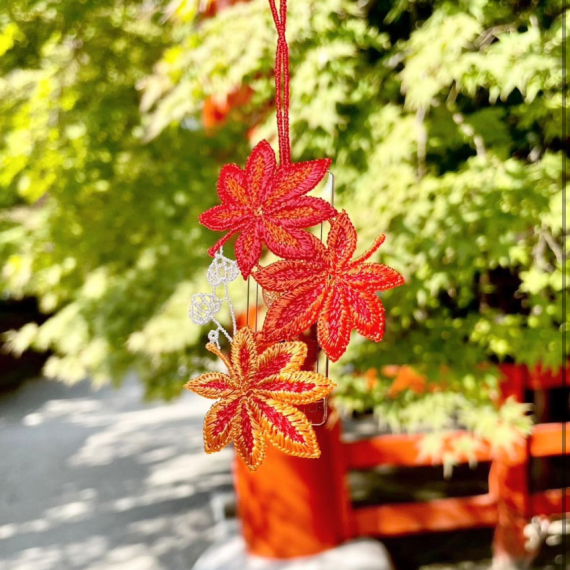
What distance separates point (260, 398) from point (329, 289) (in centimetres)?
10

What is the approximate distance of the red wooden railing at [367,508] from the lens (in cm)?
140

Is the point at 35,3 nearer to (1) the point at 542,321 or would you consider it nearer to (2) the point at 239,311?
(2) the point at 239,311

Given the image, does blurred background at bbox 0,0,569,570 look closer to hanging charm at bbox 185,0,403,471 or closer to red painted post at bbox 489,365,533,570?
red painted post at bbox 489,365,533,570

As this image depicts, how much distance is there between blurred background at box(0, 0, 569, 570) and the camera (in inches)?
38.6

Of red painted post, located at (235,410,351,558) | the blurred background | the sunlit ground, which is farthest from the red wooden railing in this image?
the sunlit ground

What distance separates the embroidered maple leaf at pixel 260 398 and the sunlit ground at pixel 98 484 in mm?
1341

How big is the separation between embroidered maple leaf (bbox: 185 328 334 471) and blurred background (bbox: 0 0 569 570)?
0.63 meters

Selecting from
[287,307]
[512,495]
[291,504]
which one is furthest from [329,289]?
[512,495]

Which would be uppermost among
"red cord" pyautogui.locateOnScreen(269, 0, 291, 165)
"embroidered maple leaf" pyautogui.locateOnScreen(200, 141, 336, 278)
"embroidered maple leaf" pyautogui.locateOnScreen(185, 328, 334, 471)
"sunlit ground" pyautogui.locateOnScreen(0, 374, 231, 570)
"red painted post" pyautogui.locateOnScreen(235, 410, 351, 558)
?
"red cord" pyautogui.locateOnScreen(269, 0, 291, 165)

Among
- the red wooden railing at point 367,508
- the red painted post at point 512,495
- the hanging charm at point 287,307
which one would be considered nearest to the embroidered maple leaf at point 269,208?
the hanging charm at point 287,307

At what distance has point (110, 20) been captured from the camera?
1.43 meters

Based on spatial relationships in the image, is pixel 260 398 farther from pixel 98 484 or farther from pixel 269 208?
pixel 98 484

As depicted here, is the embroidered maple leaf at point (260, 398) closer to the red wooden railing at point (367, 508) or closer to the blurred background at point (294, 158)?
the blurred background at point (294, 158)

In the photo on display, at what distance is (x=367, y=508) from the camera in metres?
1.81
